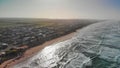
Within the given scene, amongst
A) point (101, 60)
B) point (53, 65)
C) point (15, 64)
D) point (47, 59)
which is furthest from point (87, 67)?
point (15, 64)

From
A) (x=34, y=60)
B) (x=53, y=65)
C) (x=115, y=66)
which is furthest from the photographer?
(x=34, y=60)

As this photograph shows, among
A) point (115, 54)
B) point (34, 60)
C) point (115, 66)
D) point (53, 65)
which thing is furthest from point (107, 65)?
point (34, 60)

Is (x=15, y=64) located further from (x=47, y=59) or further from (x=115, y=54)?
(x=115, y=54)

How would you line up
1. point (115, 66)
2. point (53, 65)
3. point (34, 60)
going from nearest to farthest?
point (115, 66), point (53, 65), point (34, 60)

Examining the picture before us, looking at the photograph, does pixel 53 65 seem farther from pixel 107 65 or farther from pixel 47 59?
pixel 107 65

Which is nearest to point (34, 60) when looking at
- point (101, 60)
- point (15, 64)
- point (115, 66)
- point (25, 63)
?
point (25, 63)

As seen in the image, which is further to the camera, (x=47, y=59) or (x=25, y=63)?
(x=47, y=59)

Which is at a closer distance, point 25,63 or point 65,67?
point 65,67
